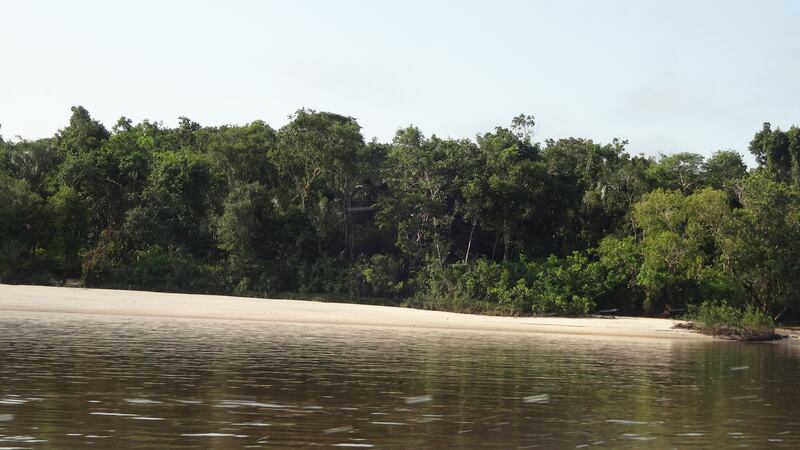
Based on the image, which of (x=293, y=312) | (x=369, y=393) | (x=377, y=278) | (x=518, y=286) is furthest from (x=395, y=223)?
(x=369, y=393)

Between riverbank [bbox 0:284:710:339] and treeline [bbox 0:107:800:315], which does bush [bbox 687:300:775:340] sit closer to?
riverbank [bbox 0:284:710:339]

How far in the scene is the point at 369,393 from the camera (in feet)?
53.7

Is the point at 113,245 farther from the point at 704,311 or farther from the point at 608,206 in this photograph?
the point at 704,311

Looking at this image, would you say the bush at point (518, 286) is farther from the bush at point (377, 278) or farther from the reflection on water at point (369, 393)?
the reflection on water at point (369, 393)

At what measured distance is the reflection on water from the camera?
12070 mm

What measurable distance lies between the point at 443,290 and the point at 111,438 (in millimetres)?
37489

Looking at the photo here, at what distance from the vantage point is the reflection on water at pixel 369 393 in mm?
12070

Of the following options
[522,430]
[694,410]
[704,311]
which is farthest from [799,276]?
[522,430]

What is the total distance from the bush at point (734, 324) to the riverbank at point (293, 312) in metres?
1.02

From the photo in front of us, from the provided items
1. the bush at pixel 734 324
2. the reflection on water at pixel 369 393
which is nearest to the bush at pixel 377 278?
the bush at pixel 734 324

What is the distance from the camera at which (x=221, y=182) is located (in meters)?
55.5

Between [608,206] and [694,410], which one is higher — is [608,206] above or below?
above

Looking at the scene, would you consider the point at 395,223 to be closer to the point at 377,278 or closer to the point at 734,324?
the point at 377,278

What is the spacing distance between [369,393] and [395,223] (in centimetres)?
3422
